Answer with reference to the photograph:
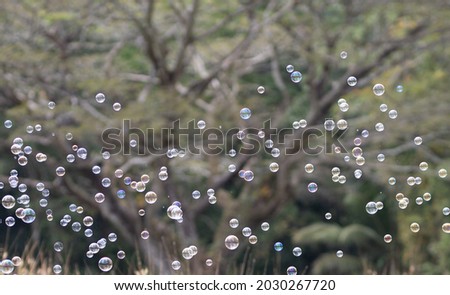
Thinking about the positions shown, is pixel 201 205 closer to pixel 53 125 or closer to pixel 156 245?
pixel 156 245

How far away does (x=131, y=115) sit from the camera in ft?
28.0

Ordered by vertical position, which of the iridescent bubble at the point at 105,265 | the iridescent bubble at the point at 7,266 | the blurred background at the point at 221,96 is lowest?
the blurred background at the point at 221,96

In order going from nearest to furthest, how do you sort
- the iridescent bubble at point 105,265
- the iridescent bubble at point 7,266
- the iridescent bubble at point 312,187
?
the iridescent bubble at point 7,266
the iridescent bubble at point 105,265
the iridescent bubble at point 312,187

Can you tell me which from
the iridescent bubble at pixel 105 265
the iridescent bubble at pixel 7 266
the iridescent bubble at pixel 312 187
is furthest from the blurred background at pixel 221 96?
the iridescent bubble at pixel 7 266

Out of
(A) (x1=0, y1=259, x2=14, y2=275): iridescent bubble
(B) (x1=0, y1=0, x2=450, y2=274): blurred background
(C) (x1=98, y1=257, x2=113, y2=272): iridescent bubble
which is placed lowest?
(B) (x1=0, y1=0, x2=450, y2=274): blurred background

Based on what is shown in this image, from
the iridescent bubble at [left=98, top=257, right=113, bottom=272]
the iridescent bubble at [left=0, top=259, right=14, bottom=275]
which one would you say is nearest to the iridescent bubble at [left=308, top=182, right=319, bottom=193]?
the iridescent bubble at [left=98, top=257, right=113, bottom=272]

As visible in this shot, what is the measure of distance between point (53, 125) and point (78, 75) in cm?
87

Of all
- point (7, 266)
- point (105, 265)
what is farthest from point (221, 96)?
point (7, 266)

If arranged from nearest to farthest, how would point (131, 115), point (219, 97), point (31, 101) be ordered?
1. point (131, 115)
2. point (31, 101)
3. point (219, 97)

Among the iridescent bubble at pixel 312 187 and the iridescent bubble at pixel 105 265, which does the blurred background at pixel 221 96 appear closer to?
the iridescent bubble at pixel 312 187

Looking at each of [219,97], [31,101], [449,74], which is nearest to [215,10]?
[219,97]

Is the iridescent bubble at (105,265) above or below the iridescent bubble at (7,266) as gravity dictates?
below

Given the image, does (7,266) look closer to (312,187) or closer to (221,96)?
(312,187)

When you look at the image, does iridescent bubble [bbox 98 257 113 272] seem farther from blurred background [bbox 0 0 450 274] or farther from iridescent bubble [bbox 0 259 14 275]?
blurred background [bbox 0 0 450 274]
